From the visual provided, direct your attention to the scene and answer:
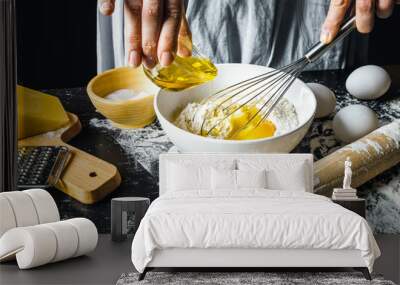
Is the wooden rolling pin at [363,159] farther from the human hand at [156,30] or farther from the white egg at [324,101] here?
the human hand at [156,30]

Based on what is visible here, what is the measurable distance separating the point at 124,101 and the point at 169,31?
79.0 inches

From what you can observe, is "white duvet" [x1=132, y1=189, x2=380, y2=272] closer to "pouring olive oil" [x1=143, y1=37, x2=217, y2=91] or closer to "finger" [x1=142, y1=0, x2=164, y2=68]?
"pouring olive oil" [x1=143, y1=37, x2=217, y2=91]

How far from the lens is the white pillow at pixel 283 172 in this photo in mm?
4230

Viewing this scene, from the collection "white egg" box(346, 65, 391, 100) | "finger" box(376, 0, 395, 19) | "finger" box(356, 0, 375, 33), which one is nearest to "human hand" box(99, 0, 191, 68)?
"finger" box(356, 0, 375, 33)

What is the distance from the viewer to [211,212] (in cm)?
334

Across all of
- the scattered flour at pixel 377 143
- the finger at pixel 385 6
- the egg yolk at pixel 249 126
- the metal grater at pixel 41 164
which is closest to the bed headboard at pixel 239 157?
the egg yolk at pixel 249 126

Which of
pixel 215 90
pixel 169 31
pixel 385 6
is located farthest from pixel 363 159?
pixel 169 31

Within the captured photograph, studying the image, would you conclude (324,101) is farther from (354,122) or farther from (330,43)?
(330,43)

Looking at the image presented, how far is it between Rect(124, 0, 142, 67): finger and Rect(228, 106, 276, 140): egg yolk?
1.80 meters

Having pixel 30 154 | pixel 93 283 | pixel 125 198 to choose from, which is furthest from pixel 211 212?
pixel 30 154

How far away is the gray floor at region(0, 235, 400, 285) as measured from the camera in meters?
3.38

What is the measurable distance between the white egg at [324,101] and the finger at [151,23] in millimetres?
2191

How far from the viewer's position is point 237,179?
13.7ft

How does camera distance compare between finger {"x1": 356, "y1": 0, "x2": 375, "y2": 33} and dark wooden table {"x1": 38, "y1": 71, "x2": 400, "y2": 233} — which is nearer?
finger {"x1": 356, "y1": 0, "x2": 375, "y2": 33}
